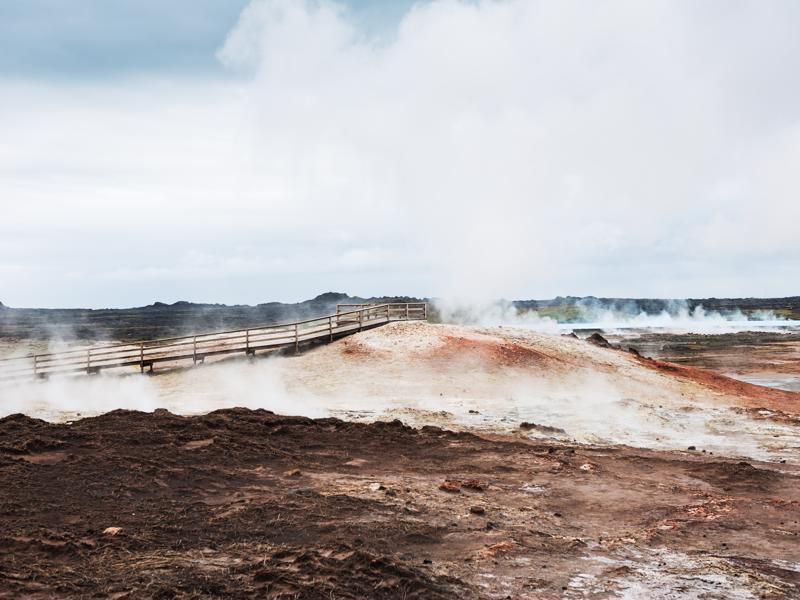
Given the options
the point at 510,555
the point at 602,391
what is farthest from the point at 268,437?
the point at 602,391

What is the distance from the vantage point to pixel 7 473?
416 inches

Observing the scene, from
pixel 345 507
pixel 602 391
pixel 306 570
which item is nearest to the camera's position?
pixel 306 570

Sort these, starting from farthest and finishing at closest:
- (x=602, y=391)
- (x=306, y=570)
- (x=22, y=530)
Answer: (x=602, y=391), (x=22, y=530), (x=306, y=570)

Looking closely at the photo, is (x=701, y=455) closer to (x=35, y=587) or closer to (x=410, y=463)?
(x=410, y=463)

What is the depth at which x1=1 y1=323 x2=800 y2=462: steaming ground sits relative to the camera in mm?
18000

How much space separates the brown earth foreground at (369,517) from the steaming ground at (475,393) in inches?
136

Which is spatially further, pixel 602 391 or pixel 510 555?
pixel 602 391

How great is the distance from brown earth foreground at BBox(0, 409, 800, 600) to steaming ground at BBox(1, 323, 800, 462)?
11.3 feet

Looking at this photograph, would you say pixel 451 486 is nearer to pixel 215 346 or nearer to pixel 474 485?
pixel 474 485

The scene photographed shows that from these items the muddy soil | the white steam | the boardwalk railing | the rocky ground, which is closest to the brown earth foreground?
the rocky ground

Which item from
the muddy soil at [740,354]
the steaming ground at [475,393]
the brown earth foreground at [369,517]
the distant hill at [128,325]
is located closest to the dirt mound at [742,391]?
the steaming ground at [475,393]

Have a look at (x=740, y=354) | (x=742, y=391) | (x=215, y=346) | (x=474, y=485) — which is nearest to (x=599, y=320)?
(x=740, y=354)

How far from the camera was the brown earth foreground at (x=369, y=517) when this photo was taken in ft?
23.3

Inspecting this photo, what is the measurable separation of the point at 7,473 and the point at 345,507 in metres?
5.34
